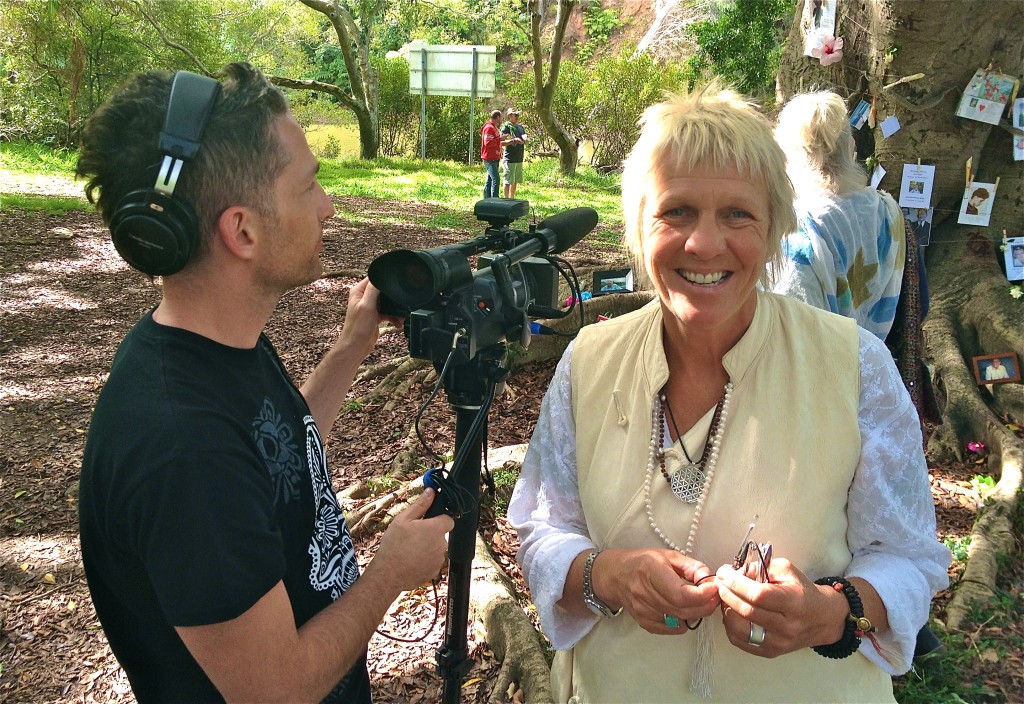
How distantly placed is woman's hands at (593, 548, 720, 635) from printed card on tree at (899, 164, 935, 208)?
3.79 m

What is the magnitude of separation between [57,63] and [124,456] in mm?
18201

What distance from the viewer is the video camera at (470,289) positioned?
137 centimetres

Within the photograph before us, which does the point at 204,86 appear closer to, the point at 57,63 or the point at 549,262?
the point at 549,262

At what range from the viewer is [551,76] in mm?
16453

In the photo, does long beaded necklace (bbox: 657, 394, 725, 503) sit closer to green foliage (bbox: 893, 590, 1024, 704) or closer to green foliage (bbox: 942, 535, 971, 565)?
green foliage (bbox: 893, 590, 1024, 704)

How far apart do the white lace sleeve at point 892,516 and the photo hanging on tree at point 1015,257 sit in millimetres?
3718

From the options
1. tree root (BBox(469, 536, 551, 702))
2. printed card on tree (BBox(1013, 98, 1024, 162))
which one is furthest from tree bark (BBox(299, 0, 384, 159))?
tree root (BBox(469, 536, 551, 702))

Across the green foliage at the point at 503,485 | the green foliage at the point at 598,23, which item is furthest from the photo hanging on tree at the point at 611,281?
the green foliage at the point at 598,23

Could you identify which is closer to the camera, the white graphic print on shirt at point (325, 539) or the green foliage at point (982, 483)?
the white graphic print on shirt at point (325, 539)

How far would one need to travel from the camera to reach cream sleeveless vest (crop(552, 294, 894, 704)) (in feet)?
4.57

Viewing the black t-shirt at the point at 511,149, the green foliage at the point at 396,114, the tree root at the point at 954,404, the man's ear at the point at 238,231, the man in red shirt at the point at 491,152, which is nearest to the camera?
the man's ear at the point at 238,231

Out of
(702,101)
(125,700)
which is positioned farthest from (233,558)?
(125,700)

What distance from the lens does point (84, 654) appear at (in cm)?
281

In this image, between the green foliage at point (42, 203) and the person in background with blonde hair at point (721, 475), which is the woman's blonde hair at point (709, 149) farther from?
the green foliage at point (42, 203)
